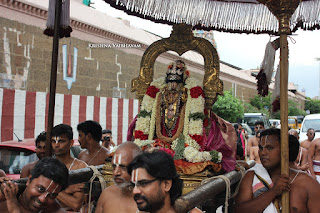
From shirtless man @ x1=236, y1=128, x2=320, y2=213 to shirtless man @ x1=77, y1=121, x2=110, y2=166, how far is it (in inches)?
88.5

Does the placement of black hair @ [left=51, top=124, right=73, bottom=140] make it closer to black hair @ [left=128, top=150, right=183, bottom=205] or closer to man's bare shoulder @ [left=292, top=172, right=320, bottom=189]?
black hair @ [left=128, top=150, right=183, bottom=205]

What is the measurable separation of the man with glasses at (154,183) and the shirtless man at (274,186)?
1124 millimetres

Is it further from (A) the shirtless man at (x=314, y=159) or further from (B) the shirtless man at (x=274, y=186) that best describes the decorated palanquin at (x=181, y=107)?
(A) the shirtless man at (x=314, y=159)

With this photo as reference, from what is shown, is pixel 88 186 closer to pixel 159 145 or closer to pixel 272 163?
pixel 159 145

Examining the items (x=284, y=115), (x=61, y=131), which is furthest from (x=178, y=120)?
(x=284, y=115)

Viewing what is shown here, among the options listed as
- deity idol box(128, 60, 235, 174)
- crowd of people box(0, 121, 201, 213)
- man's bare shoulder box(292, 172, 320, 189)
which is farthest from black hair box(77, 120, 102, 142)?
man's bare shoulder box(292, 172, 320, 189)

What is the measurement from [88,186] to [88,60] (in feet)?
30.7

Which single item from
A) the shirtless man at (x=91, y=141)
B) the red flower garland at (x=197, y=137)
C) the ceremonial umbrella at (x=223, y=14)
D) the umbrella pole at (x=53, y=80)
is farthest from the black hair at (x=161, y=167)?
the ceremonial umbrella at (x=223, y=14)

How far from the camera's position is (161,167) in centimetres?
242

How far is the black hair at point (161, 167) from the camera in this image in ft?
7.91

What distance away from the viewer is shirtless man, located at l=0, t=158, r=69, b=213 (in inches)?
99.1

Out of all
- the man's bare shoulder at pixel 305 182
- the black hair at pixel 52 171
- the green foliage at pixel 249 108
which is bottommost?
the man's bare shoulder at pixel 305 182

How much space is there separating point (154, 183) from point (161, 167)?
0.11 meters

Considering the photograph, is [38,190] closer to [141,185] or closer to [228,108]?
[141,185]
